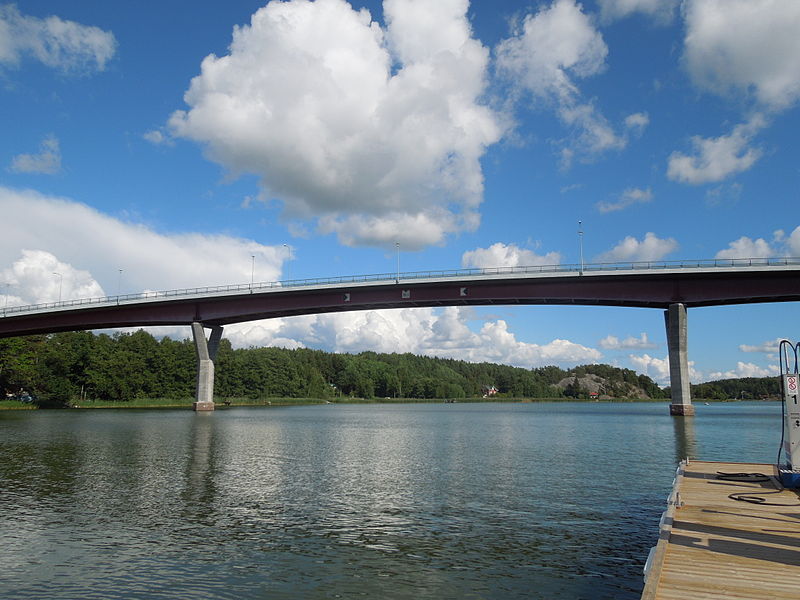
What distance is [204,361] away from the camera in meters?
109

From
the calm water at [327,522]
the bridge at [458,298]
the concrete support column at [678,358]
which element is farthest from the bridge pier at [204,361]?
the concrete support column at [678,358]

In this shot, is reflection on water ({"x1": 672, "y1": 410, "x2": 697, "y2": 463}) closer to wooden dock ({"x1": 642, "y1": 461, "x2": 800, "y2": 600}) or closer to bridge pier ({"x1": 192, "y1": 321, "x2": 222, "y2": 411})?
wooden dock ({"x1": 642, "y1": 461, "x2": 800, "y2": 600})

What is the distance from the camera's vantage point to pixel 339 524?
816 inches

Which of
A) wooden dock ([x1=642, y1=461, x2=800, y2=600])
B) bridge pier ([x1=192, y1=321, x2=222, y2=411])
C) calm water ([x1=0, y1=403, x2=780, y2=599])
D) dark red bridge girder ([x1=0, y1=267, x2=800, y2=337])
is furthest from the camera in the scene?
bridge pier ([x1=192, y1=321, x2=222, y2=411])

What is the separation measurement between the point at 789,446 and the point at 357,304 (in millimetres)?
82337

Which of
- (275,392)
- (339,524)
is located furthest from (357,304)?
(275,392)

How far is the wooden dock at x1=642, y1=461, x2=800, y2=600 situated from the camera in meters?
10.0

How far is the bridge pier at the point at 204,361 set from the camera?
4220 inches

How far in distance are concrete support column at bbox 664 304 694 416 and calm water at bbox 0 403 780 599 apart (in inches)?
1690

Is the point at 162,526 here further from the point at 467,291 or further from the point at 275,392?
the point at 275,392

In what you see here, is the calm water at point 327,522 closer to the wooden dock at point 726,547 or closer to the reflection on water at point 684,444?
the reflection on water at point 684,444

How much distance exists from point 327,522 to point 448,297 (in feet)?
242

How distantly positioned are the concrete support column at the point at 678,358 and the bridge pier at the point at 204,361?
76.8 m

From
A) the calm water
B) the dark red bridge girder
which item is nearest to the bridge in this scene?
the dark red bridge girder
